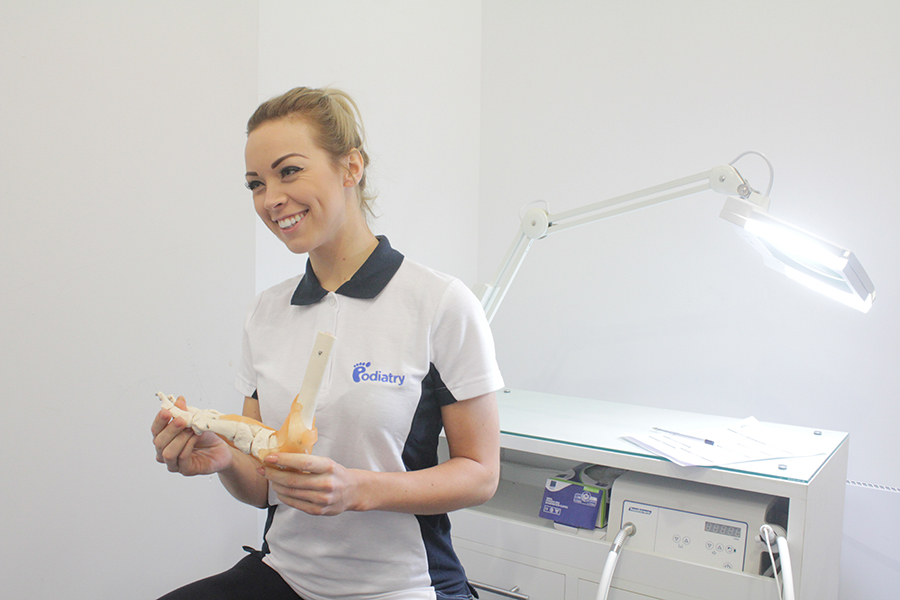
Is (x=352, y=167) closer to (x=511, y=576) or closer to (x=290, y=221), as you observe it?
(x=290, y=221)

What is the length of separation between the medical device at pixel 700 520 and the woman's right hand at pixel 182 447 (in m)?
0.73

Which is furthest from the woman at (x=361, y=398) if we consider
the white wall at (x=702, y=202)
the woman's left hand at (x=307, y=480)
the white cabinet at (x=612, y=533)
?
the white wall at (x=702, y=202)

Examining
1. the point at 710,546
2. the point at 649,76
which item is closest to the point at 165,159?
the point at 710,546

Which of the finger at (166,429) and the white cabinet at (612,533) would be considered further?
the white cabinet at (612,533)

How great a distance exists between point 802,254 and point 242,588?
1075mm

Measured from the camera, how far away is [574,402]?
5.59ft

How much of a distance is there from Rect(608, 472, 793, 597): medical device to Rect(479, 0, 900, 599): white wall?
2.19ft

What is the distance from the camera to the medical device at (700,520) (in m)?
1.07

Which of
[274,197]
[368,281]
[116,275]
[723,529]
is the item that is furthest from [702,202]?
[116,275]

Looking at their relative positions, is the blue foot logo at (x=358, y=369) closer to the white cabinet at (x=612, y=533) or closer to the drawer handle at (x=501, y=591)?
the white cabinet at (x=612, y=533)

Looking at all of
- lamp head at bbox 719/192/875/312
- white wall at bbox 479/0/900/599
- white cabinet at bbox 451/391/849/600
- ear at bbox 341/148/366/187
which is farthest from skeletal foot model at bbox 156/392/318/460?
white wall at bbox 479/0/900/599

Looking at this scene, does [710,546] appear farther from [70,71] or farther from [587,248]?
[70,71]

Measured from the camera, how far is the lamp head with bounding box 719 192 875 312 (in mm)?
1061

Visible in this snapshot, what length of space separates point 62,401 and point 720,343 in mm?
1593
